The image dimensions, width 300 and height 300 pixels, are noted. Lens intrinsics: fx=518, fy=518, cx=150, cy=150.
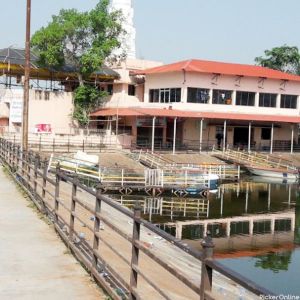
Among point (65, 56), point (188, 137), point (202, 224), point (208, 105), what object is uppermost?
point (65, 56)

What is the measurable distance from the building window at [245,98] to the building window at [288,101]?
321 centimetres

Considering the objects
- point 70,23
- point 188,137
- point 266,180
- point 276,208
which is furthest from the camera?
point 188,137

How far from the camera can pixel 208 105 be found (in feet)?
135

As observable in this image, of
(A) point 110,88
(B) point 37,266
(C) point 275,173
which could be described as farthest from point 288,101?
(B) point 37,266

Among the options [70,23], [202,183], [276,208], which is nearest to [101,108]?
[70,23]

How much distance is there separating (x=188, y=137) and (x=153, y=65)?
349 inches

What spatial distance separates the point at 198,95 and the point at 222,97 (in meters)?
2.26

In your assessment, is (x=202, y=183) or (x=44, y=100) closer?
(x=202, y=183)

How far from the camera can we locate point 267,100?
4422 cm

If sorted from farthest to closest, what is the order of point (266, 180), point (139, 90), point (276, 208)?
point (139, 90) → point (266, 180) → point (276, 208)

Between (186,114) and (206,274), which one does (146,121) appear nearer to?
(186,114)

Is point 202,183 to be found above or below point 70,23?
below

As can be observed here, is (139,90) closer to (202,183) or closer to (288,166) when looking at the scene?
(288,166)

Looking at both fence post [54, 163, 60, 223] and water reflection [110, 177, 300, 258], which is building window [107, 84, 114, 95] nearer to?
water reflection [110, 177, 300, 258]
